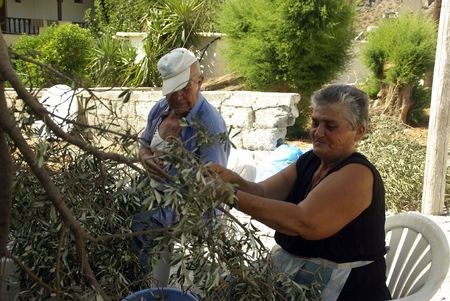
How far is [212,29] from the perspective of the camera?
14.7 m

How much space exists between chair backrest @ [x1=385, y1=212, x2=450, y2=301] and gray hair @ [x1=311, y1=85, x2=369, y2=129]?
0.55 meters

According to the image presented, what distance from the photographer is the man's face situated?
3.17 m

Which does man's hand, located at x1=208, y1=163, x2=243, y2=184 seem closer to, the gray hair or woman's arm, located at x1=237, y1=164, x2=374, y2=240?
woman's arm, located at x1=237, y1=164, x2=374, y2=240

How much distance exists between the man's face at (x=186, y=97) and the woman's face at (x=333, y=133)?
0.92 meters

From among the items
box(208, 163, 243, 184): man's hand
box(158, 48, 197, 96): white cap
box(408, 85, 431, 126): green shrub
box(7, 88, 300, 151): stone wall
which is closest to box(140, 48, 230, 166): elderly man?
box(158, 48, 197, 96): white cap

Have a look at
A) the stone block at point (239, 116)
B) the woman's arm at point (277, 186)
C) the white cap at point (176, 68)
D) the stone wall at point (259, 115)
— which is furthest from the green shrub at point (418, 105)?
the woman's arm at point (277, 186)

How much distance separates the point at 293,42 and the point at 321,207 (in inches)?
320

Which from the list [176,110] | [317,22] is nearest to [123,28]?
[317,22]

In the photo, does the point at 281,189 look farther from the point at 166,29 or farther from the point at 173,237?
the point at 166,29

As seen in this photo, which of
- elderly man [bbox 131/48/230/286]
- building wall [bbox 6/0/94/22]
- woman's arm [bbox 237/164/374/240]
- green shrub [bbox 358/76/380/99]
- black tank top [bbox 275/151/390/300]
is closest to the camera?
woman's arm [bbox 237/164/374/240]

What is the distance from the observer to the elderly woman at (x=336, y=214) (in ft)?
7.17

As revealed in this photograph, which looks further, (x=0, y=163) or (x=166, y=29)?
(x=166, y=29)

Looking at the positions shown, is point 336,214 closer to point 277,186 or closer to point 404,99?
point 277,186

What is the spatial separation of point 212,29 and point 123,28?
107 inches
